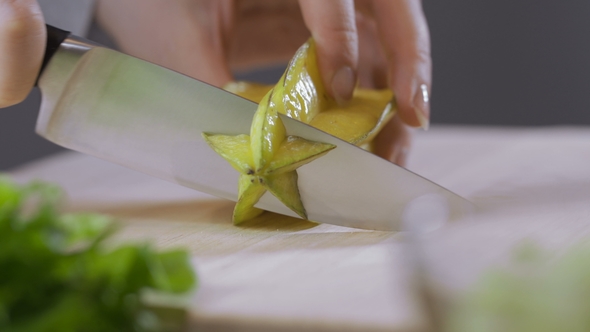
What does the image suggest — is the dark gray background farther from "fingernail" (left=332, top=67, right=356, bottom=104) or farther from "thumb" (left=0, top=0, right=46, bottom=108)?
"thumb" (left=0, top=0, right=46, bottom=108)

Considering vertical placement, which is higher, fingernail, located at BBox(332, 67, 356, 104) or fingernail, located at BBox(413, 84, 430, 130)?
fingernail, located at BBox(332, 67, 356, 104)

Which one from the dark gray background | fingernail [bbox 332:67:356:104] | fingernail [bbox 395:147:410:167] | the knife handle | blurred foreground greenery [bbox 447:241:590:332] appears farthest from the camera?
the dark gray background

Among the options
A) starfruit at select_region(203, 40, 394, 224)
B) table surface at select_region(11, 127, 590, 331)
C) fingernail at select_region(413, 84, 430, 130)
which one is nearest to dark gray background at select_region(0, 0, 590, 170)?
table surface at select_region(11, 127, 590, 331)

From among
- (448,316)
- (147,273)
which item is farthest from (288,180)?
(448,316)

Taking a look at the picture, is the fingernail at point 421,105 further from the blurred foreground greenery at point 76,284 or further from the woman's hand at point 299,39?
the blurred foreground greenery at point 76,284

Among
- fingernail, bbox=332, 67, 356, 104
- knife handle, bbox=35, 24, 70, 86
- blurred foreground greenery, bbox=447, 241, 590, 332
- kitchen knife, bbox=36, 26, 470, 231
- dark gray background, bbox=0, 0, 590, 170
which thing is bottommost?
dark gray background, bbox=0, 0, 590, 170

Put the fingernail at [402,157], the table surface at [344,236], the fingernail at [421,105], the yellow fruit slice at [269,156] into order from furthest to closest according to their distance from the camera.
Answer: the fingernail at [402,157] < the fingernail at [421,105] < the yellow fruit slice at [269,156] < the table surface at [344,236]

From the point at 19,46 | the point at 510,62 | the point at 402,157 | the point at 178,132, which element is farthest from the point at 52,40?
the point at 510,62

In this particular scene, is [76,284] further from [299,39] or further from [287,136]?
[299,39]

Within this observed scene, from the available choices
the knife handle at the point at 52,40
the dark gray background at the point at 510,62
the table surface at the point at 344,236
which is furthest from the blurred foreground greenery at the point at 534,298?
the dark gray background at the point at 510,62
